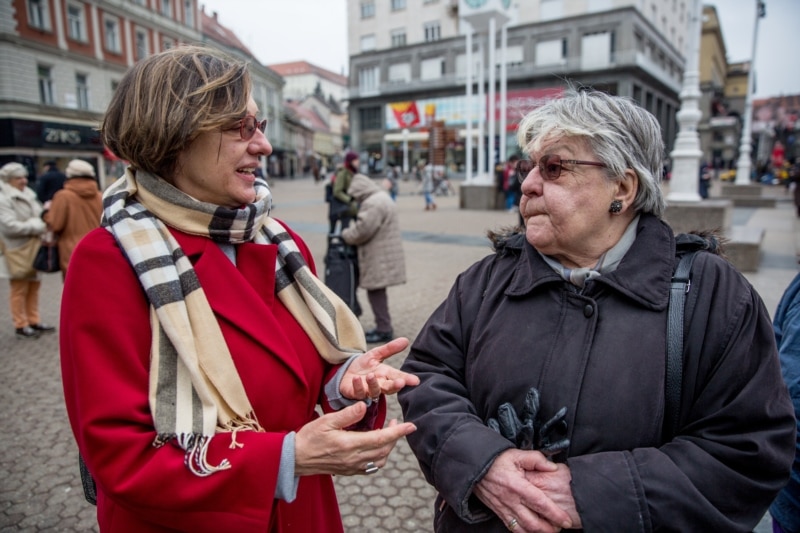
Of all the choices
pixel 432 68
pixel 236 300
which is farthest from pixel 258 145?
pixel 432 68

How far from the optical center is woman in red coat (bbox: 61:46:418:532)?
1.20 meters

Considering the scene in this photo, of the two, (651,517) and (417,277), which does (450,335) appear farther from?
(417,277)

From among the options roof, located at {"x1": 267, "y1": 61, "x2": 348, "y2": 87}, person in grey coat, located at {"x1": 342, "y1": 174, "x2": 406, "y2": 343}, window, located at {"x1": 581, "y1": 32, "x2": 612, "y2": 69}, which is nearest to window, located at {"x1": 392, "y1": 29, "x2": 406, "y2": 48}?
window, located at {"x1": 581, "y1": 32, "x2": 612, "y2": 69}

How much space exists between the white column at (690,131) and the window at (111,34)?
31.5 metres

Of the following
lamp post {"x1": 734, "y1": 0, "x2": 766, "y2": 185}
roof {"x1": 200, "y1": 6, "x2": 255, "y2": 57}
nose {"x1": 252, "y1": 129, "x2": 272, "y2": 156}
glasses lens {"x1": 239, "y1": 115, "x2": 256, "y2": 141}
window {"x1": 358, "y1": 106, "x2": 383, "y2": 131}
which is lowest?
nose {"x1": 252, "y1": 129, "x2": 272, "y2": 156}

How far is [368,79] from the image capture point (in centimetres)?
4956

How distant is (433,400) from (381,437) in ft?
1.09

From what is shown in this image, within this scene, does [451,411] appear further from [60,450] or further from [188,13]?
[188,13]

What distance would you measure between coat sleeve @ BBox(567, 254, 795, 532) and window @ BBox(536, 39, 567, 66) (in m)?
42.6

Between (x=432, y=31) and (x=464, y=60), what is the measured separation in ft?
15.5

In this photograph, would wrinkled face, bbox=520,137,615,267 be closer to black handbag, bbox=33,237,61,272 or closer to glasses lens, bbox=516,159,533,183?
glasses lens, bbox=516,159,533,183

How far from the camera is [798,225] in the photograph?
12.8 meters

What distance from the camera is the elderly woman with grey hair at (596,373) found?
4.22ft

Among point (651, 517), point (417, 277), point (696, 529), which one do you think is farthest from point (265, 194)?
point (417, 277)
